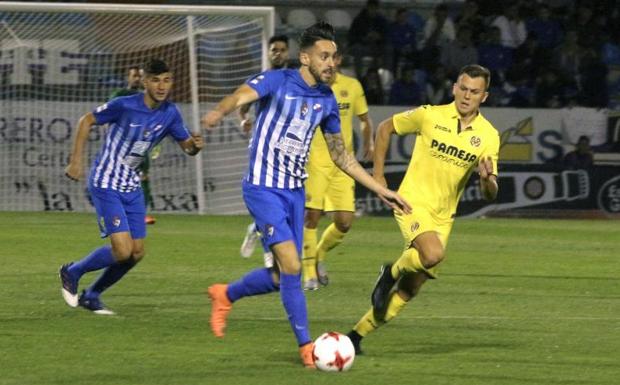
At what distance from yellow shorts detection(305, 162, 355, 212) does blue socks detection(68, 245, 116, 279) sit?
2.59m

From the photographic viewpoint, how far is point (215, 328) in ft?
28.9

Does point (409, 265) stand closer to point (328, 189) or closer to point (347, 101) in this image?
point (328, 189)

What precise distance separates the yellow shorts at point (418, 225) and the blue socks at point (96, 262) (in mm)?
2414

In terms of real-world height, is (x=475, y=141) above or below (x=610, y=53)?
above

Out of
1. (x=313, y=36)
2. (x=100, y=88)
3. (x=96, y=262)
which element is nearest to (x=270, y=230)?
(x=313, y=36)

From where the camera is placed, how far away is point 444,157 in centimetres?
895

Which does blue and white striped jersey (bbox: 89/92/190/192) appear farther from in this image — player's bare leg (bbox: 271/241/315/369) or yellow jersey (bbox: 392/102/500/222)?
player's bare leg (bbox: 271/241/315/369)

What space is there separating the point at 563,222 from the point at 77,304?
11.5 m

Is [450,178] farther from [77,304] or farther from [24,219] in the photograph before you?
[24,219]

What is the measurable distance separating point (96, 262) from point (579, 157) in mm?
12218

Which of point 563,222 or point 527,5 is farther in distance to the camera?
point 527,5

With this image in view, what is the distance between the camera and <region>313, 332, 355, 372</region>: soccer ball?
758cm

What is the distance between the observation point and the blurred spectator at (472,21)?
77.1 ft

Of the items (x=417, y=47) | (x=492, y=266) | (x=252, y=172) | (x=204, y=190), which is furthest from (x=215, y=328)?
(x=417, y=47)
